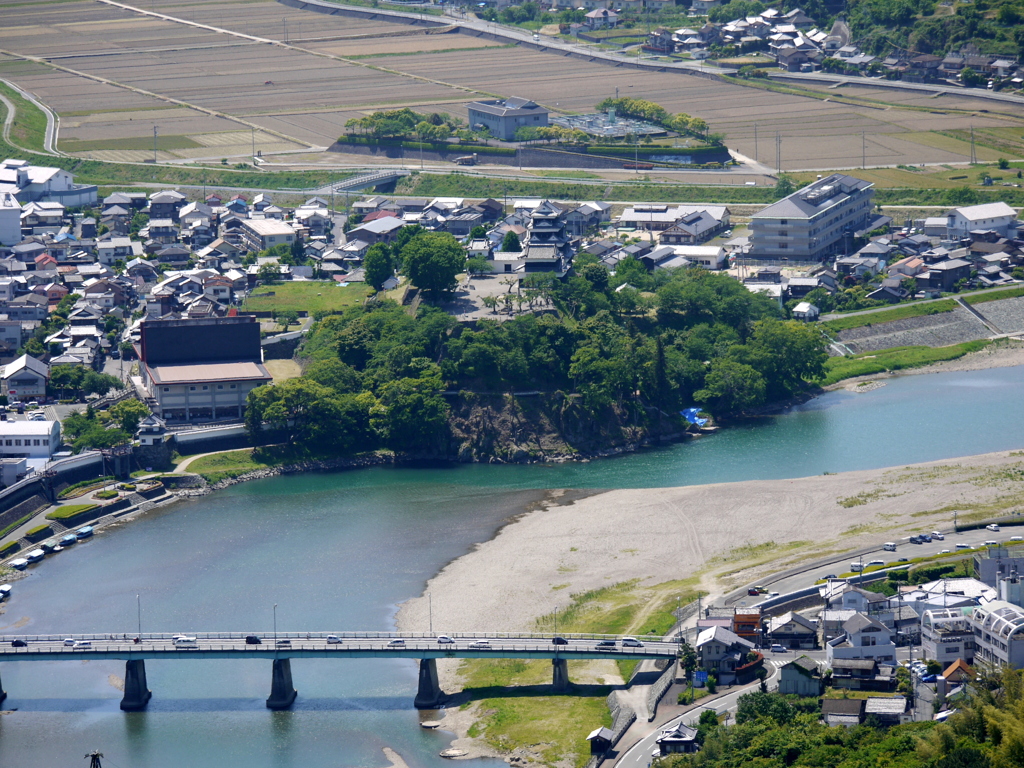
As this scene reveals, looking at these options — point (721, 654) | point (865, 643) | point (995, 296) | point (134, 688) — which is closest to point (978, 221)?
point (995, 296)

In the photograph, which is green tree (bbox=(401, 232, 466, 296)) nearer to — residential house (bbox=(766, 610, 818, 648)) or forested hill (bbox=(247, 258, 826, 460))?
forested hill (bbox=(247, 258, 826, 460))

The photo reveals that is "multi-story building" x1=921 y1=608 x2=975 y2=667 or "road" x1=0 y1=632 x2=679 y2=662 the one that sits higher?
"multi-story building" x1=921 y1=608 x2=975 y2=667

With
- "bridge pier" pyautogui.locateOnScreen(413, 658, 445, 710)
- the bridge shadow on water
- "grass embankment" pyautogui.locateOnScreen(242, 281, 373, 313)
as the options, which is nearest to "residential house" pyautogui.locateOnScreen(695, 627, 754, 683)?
the bridge shadow on water

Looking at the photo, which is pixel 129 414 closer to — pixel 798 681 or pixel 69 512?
pixel 69 512

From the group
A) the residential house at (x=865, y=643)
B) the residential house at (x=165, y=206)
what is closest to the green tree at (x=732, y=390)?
the residential house at (x=865, y=643)

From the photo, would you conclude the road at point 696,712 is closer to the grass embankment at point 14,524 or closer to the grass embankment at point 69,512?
the grass embankment at point 69,512
